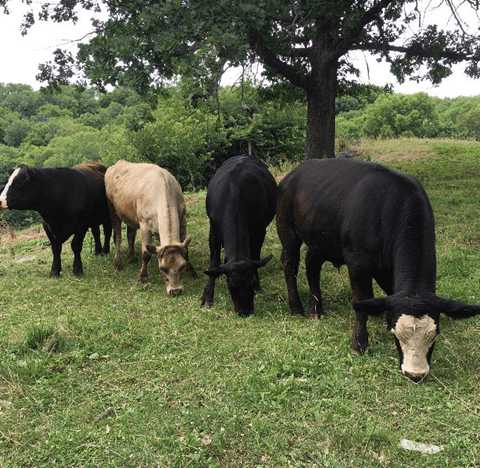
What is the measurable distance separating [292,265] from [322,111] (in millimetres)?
7320

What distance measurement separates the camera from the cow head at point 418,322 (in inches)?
165

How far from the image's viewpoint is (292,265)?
23.1ft

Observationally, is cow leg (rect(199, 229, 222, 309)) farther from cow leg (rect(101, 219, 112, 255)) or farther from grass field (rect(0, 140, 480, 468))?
cow leg (rect(101, 219, 112, 255))

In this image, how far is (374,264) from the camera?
5.18 metres

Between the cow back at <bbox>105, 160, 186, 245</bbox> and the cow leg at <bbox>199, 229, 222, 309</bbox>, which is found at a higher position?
the cow back at <bbox>105, 160, 186, 245</bbox>

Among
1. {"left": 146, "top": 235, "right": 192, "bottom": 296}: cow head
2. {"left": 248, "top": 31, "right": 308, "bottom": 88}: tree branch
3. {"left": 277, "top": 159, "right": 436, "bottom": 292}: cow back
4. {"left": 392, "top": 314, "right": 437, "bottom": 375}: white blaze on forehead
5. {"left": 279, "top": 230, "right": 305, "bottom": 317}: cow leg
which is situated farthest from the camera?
{"left": 248, "top": 31, "right": 308, "bottom": 88}: tree branch

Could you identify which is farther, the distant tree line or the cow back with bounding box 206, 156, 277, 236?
the distant tree line

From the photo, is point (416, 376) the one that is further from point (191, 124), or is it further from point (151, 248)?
point (191, 124)

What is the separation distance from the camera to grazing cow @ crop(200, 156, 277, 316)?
21.9ft

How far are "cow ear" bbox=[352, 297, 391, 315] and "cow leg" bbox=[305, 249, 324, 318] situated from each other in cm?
208

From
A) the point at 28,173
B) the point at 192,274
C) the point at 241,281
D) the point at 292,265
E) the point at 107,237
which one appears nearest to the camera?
the point at 241,281

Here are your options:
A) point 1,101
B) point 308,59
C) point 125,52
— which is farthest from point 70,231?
point 1,101

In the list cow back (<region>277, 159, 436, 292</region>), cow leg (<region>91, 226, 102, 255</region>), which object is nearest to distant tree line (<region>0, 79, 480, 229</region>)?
cow leg (<region>91, 226, 102, 255</region>)

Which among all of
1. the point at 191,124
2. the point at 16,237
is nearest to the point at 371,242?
the point at 16,237
